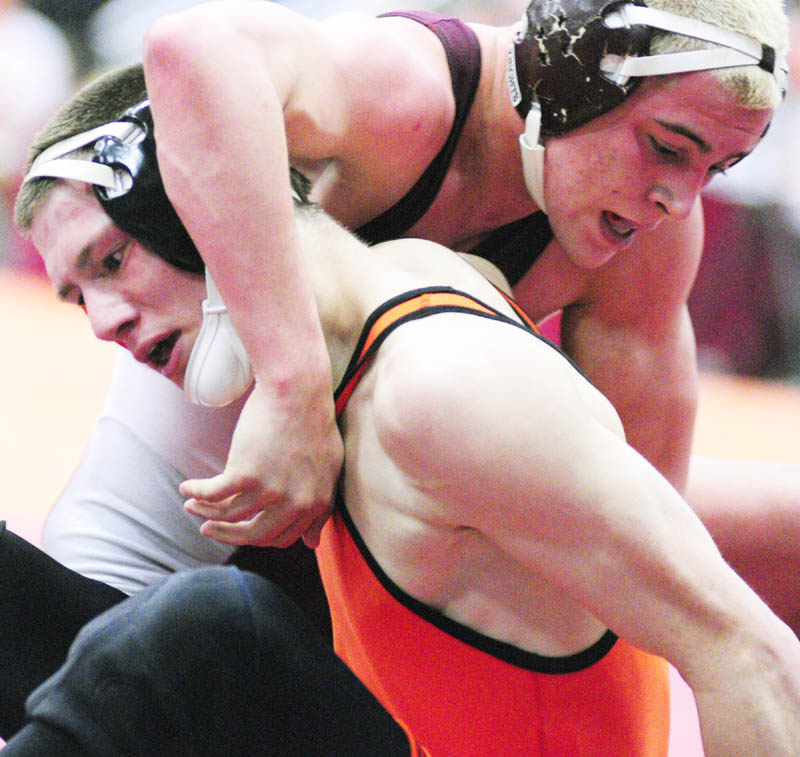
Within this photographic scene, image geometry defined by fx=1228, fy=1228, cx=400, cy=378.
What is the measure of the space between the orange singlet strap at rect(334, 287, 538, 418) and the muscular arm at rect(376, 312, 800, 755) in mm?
68

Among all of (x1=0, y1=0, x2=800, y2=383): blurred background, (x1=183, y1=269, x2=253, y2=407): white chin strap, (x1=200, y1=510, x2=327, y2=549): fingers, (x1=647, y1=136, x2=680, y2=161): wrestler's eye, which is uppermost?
(x1=647, y1=136, x2=680, y2=161): wrestler's eye

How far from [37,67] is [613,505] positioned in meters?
5.46

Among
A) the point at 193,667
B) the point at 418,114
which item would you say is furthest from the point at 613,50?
the point at 193,667

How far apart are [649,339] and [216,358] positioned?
3.42ft

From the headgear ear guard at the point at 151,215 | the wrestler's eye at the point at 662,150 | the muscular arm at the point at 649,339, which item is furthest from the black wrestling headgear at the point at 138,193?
the muscular arm at the point at 649,339

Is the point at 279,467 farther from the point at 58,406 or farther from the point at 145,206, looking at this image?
the point at 58,406

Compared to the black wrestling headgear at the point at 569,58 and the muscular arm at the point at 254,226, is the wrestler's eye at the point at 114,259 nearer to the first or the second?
the muscular arm at the point at 254,226

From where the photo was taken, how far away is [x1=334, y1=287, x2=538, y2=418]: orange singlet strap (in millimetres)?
1321

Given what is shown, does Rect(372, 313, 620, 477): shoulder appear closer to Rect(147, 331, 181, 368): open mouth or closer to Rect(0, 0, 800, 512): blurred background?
Rect(147, 331, 181, 368): open mouth

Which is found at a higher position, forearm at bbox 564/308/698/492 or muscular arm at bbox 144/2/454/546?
muscular arm at bbox 144/2/454/546

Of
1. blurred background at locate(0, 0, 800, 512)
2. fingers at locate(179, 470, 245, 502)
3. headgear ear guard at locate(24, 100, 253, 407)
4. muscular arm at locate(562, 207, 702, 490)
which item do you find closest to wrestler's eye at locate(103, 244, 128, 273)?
headgear ear guard at locate(24, 100, 253, 407)

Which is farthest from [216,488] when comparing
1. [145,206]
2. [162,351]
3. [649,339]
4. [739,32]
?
[649,339]

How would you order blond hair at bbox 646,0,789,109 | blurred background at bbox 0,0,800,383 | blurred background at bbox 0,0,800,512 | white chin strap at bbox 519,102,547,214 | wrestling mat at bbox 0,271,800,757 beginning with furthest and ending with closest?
1. blurred background at bbox 0,0,800,383
2. blurred background at bbox 0,0,800,512
3. wrestling mat at bbox 0,271,800,757
4. white chin strap at bbox 519,102,547,214
5. blond hair at bbox 646,0,789,109

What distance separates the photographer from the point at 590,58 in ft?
5.70
